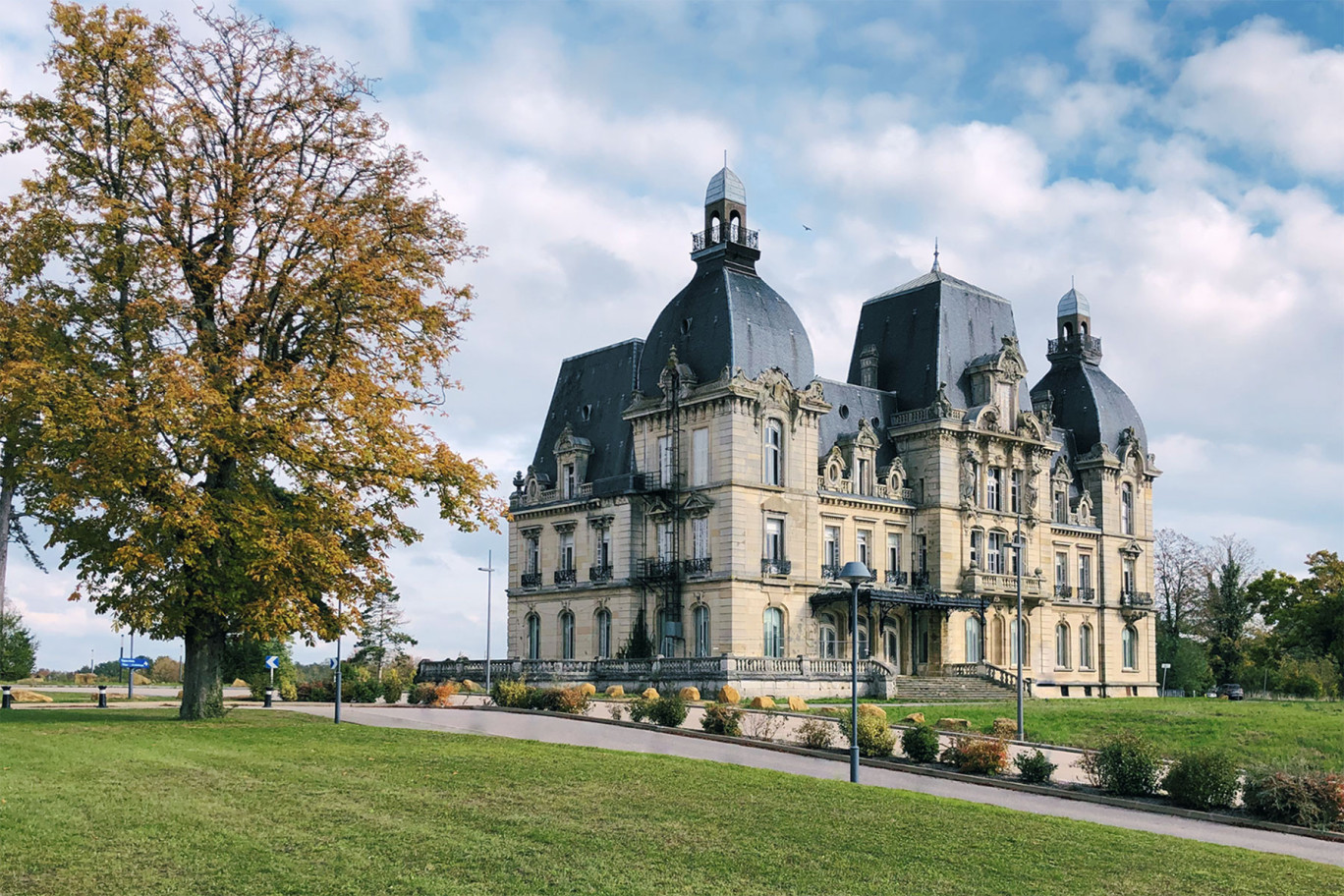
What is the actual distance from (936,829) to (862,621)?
4202cm

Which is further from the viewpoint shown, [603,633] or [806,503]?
[603,633]

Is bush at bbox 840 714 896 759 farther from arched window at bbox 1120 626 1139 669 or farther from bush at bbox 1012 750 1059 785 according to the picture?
arched window at bbox 1120 626 1139 669

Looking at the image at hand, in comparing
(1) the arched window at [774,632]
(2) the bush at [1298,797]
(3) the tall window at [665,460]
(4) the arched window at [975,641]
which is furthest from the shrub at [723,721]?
(4) the arched window at [975,641]

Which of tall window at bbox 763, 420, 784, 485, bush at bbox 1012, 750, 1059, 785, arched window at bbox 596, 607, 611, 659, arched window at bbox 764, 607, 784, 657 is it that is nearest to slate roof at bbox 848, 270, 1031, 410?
tall window at bbox 763, 420, 784, 485

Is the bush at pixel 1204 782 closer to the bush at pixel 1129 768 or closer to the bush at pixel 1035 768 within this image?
the bush at pixel 1129 768

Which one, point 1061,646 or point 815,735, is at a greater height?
point 815,735

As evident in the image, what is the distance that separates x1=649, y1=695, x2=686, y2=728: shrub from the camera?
1308 inches

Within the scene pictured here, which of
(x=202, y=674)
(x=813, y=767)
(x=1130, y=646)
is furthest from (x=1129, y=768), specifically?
(x=1130, y=646)

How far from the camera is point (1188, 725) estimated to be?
3866cm

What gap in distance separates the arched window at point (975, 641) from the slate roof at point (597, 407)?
1765cm

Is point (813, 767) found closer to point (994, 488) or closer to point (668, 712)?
point (668, 712)

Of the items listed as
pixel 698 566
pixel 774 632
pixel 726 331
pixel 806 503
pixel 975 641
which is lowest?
pixel 975 641

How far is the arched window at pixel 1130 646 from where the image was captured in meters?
74.3

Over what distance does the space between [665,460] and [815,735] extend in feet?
99.9
